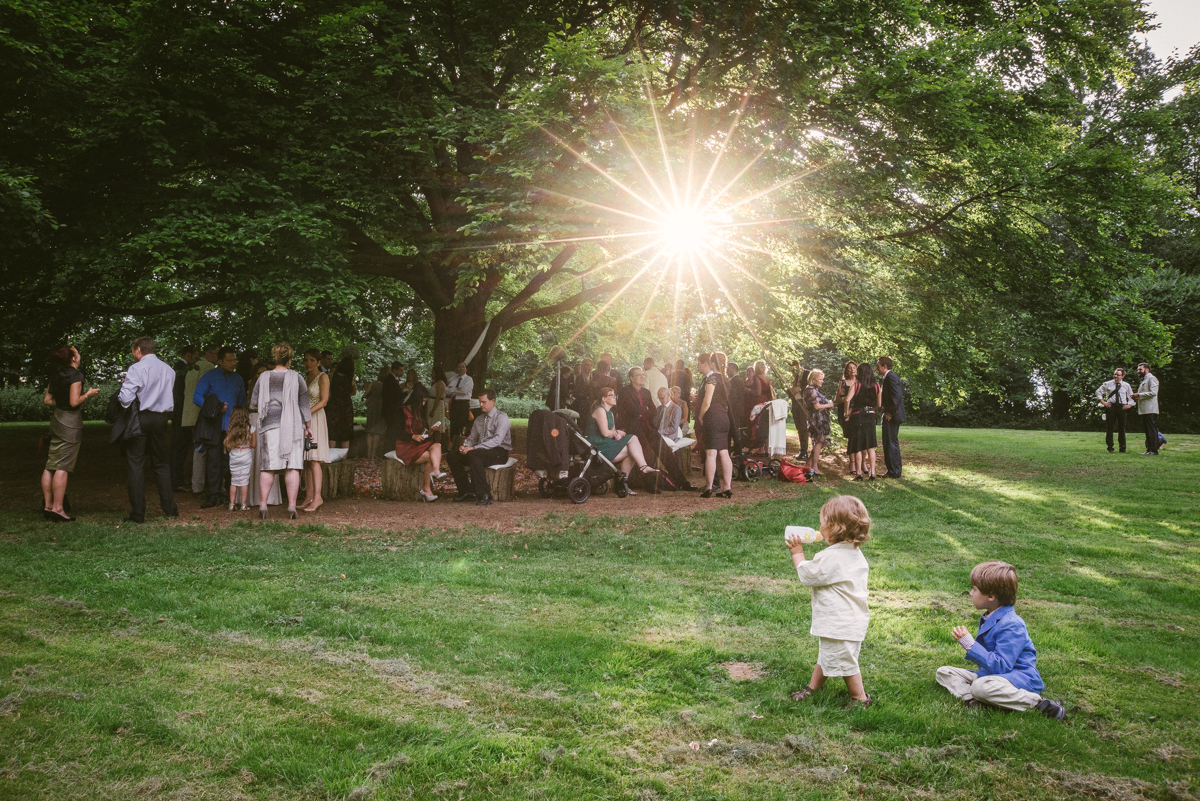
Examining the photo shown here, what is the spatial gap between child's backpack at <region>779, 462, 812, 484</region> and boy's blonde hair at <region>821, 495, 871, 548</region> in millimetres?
9450

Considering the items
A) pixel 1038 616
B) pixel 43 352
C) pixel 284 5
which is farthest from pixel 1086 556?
pixel 43 352

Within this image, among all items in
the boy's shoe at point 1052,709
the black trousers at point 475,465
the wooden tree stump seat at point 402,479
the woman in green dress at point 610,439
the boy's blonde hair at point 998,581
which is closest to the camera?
the boy's shoe at point 1052,709

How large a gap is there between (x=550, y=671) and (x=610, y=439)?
7.67m

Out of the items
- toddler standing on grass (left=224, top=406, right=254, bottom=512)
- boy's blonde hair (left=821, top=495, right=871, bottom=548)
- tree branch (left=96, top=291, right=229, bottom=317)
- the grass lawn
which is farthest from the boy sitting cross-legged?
tree branch (left=96, top=291, right=229, bottom=317)

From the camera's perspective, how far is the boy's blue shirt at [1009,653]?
398 cm

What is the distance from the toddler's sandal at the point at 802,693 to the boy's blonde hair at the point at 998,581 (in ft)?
3.55

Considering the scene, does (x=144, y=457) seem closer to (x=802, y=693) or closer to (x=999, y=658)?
(x=802, y=693)

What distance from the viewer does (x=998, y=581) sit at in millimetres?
4078

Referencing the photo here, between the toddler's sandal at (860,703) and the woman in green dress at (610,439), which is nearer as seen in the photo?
the toddler's sandal at (860,703)

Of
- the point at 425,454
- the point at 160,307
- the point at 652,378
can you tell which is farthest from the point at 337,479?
the point at 160,307

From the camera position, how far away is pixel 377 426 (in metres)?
15.4

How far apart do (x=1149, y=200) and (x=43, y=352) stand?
2082 cm

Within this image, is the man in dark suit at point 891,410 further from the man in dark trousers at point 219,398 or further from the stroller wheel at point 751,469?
the man in dark trousers at point 219,398

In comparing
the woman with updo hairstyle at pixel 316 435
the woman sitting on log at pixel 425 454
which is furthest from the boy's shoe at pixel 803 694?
the woman sitting on log at pixel 425 454
